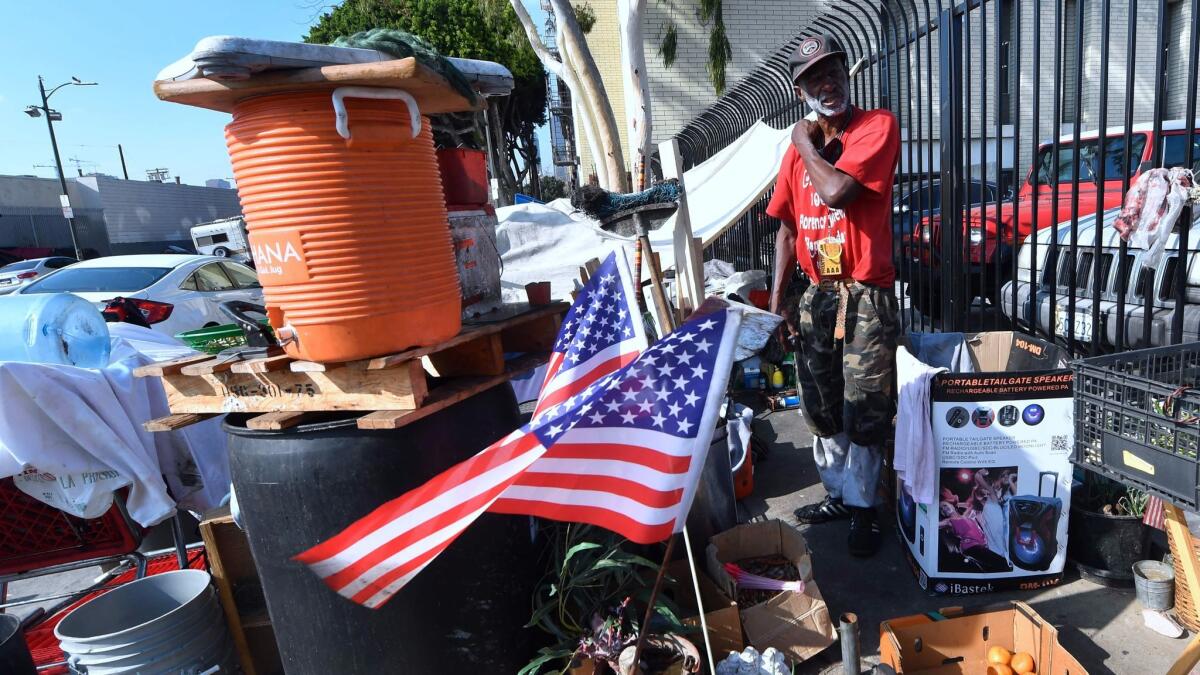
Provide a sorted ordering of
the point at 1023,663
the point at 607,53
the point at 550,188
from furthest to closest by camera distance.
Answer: the point at 550,188 < the point at 607,53 < the point at 1023,663

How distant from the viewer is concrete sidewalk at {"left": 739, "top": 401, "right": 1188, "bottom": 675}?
90.7 inches

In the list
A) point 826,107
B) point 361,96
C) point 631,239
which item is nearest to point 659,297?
point 826,107

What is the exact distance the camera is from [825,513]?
11.0 ft

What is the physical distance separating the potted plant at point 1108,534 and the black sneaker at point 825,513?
96cm

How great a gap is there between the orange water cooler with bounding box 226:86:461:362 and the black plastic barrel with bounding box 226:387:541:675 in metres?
0.29

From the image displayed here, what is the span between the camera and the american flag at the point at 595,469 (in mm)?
1547

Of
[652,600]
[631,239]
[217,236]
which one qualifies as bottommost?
[652,600]

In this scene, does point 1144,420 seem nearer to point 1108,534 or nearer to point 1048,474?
point 1048,474

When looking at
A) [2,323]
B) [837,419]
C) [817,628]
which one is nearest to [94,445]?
[2,323]

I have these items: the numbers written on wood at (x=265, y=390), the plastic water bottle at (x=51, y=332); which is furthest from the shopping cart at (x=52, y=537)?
the numbers written on wood at (x=265, y=390)

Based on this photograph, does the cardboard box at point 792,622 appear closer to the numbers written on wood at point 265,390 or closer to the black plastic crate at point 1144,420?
the black plastic crate at point 1144,420

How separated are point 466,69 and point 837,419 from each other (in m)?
2.30

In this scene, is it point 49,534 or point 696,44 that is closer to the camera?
point 49,534

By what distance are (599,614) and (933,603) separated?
4.83ft
